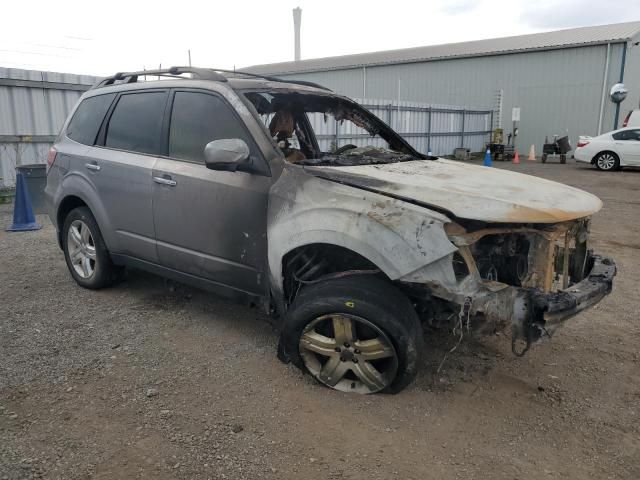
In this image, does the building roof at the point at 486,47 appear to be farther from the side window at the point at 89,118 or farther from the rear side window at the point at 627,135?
the side window at the point at 89,118

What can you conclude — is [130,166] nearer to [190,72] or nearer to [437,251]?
[190,72]

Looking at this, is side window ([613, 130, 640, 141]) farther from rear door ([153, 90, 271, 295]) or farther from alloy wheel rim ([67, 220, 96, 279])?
alloy wheel rim ([67, 220, 96, 279])

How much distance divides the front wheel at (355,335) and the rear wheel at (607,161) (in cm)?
1591

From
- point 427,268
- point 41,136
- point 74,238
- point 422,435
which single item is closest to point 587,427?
point 422,435

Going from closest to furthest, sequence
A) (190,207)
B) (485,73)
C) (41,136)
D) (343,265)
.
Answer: (343,265) → (190,207) → (41,136) → (485,73)

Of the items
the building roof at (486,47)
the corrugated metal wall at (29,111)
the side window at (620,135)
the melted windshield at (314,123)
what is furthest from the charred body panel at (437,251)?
the building roof at (486,47)

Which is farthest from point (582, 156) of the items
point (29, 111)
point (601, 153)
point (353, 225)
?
point (353, 225)

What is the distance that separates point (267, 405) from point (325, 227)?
1.05 m

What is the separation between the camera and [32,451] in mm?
2459

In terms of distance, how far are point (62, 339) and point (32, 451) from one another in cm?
136

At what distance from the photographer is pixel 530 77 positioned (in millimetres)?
23125

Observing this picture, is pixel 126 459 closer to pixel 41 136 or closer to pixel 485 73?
pixel 41 136

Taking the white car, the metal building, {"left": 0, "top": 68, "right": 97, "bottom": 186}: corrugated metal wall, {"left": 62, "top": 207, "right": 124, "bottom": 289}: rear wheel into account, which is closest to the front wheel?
{"left": 62, "top": 207, "right": 124, "bottom": 289}: rear wheel

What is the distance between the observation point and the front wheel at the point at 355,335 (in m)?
2.76
